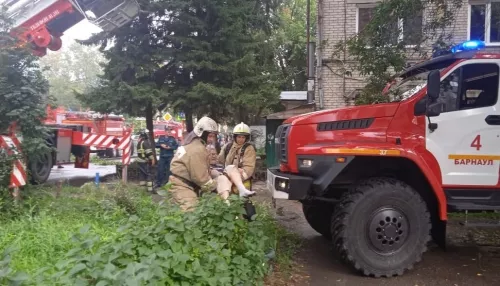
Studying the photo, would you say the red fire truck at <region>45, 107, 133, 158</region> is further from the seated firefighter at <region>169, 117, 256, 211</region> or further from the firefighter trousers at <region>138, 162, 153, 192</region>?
the seated firefighter at <region>169, 117, 256, 211</region>

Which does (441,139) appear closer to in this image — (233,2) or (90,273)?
(90,273)

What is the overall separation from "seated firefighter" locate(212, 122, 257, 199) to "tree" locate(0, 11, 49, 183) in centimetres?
312

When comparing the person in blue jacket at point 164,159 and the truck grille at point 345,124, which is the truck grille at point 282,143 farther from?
the person in blue jacket at point 164,159

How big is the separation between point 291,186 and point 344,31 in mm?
8856

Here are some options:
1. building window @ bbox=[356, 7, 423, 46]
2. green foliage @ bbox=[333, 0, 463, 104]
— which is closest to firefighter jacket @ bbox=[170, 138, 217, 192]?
green foliage @ bbox=[333, 0, 463, 104]

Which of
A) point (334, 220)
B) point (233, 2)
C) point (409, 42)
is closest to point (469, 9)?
point (409, 42)

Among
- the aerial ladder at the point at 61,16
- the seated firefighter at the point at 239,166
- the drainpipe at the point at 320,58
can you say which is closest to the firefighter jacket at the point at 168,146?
the aerial ladder at the point at 61,16

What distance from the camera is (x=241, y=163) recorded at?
676cm

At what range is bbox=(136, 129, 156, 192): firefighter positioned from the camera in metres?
12.8

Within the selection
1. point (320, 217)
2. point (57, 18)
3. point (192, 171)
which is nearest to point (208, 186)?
point (192, 171)

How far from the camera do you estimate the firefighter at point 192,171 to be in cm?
587

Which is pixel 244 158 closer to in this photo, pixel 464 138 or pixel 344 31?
pixel 464 138

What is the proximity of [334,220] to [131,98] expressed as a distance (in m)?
8.90

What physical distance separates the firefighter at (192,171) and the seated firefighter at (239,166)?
30 centimetres
